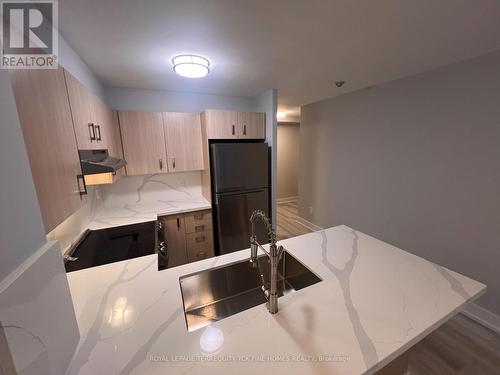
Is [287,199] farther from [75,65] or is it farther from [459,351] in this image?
[75,65]

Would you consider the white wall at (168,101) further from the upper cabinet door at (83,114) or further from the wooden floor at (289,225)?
the wooden floor at (289,225)

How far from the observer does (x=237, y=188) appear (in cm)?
244

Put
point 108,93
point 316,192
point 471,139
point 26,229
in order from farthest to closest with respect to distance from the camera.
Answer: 1. point 316,192
2. point 108,93
3. point 471,139
4. point 26,229

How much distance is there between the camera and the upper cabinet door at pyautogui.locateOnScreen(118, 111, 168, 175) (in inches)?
88.4

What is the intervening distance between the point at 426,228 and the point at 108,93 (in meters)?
3.99

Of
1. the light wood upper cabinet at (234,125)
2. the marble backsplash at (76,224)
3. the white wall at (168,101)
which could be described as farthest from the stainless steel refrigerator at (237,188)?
the marble backsplash at (76,224)

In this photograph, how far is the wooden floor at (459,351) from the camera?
4.64 feet

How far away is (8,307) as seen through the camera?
0.44 metres

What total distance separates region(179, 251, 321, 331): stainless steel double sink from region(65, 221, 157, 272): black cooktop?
0.48 metres

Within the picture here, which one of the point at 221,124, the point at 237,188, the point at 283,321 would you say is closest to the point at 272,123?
the point at 221,124

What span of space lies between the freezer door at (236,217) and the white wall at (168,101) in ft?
4.47

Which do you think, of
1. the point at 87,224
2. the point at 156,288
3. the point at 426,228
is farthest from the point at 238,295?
the point at 426,228

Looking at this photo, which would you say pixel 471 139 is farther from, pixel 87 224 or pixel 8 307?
pixel 87 224
